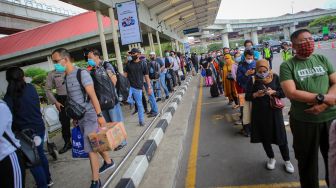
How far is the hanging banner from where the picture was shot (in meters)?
9.30

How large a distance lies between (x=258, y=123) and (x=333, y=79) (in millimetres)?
1416

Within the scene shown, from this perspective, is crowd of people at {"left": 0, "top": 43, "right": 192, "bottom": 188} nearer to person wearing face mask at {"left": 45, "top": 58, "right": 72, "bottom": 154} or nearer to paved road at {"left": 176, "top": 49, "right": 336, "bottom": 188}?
person wearing face mask at {"left": 45, "top": 58, "right": 72, "bottom": 154}

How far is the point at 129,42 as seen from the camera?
9.49 metres

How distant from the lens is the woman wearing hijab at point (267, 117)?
169 inches

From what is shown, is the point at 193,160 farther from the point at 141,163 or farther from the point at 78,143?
the point at 78,143

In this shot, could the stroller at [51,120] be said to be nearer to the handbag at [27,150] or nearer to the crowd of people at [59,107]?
the crowd of people at [59,107]

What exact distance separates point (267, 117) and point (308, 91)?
1250 mm

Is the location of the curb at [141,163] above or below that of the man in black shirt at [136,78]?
below

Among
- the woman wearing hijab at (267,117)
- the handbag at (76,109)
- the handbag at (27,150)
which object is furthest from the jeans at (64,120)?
the woman wearing hijab at (267,117)

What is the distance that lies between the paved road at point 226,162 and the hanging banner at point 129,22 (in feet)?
11.7

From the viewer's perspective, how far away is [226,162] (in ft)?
16.1

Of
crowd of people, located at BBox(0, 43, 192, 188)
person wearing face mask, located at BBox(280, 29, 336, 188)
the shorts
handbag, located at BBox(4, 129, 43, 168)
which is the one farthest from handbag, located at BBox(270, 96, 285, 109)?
handbag, located at BBox(4, 129, 43, 168)

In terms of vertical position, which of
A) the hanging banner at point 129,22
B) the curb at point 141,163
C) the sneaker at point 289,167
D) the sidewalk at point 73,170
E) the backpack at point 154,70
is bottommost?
the sidewalk at point 73,170

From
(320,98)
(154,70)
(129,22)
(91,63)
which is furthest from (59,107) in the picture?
(154,70)
